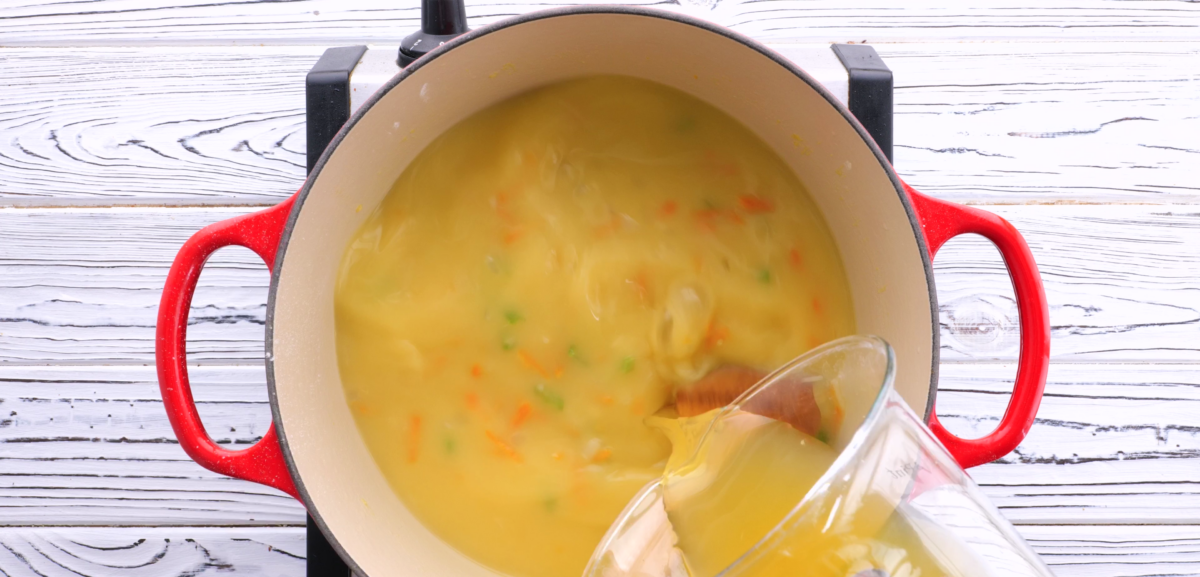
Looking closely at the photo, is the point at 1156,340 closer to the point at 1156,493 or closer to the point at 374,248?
the point at 1156,493

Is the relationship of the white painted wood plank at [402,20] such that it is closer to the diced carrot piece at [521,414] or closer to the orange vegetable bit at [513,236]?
the orange vegetable bit at [513,236]

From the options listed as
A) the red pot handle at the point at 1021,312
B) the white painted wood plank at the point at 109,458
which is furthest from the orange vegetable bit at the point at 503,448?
the red pot handle at the point at 1021,312

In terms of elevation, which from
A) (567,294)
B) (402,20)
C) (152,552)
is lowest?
(152,552)

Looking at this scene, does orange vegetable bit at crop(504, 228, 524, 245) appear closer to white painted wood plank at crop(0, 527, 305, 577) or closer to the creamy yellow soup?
the creamy yellow soup

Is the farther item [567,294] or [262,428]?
[262,428]

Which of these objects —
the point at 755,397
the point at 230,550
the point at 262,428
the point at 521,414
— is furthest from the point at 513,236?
the point at 230,550

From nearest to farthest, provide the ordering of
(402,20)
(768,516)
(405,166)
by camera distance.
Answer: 1. (768,516)
2. (405,166)
3. (402,20)

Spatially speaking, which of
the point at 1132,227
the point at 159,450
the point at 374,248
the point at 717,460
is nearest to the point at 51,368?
the point at 159,450

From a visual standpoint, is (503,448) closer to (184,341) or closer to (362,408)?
(362,408)
